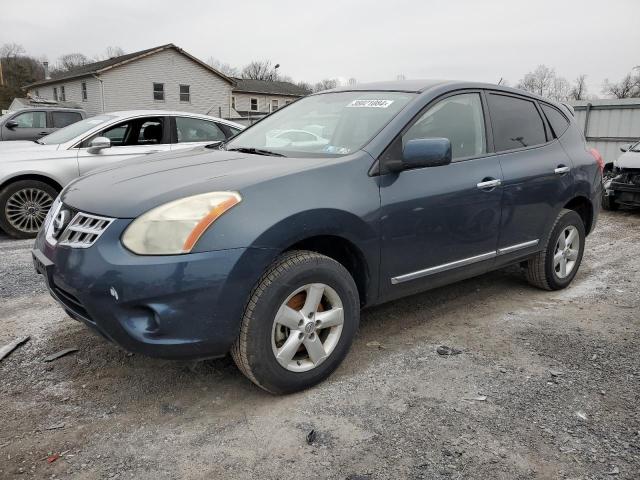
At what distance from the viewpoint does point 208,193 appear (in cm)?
256

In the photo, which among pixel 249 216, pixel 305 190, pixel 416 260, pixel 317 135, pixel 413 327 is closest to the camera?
pixel 249 216

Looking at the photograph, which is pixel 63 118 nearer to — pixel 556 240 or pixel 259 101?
pixel 556 240

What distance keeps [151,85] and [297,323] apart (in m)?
32.8

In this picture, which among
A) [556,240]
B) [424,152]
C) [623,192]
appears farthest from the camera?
[623,192]

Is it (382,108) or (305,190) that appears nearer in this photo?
(305,190)

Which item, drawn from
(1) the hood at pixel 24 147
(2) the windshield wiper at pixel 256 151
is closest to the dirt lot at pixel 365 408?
(2) the windshield wiper at pixel 256 151

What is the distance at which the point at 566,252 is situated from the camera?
4.65m

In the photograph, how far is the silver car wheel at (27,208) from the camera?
6422 millimetres

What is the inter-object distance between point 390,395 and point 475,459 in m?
0.63

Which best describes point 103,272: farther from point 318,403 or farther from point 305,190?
point 318,403

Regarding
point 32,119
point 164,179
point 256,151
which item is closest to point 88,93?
point 32,119

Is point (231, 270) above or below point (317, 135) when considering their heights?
below

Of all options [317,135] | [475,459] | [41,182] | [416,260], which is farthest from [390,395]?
[41,182]

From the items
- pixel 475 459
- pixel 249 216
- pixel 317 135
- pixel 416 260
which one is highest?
pixel 317 135
